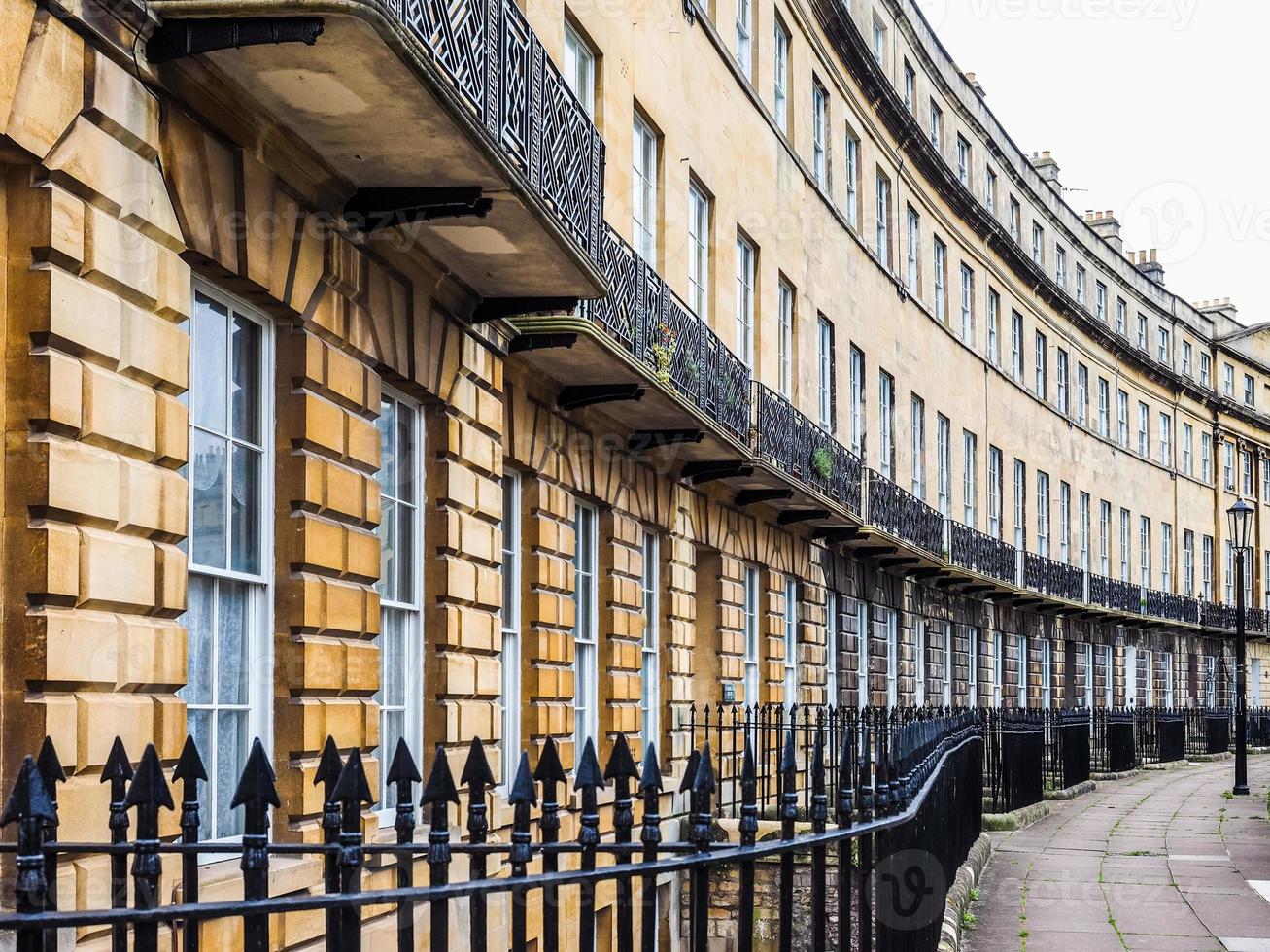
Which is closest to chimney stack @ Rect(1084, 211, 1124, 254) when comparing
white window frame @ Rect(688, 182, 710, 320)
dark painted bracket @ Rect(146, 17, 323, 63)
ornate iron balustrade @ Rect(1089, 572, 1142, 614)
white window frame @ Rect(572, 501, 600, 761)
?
ornate iron balustrade @ Rect(1089, 572, 1142, 614)

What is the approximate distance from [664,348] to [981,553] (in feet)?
63.2

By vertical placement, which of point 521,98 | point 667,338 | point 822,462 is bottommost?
point 822,462

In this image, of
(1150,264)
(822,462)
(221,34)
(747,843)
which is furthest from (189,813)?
(1150,264)

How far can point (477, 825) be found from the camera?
3.90m

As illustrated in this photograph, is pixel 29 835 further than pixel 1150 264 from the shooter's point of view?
No

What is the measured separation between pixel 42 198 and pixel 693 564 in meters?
12.2

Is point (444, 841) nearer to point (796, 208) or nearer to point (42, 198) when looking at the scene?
point (42, 198)

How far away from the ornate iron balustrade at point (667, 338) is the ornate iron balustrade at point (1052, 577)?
65.8ft

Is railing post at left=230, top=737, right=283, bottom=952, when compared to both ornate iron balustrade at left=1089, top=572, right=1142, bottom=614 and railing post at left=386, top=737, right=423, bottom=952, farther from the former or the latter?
ornate iron balustrade at left=1089, top=572, right=1142, bottom=614

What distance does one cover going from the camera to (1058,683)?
134ft

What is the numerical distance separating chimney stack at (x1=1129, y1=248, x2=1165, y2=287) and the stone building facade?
3160 centimetres

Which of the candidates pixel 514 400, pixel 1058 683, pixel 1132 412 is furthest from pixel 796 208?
pixel 1132 412

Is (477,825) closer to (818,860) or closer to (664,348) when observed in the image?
(818,860)

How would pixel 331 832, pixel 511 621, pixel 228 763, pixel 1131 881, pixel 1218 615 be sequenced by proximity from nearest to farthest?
pixel 331 832 → pixel 228 763 → pixel 511 621 → pixel 1131 881 → pixel 1218 615
